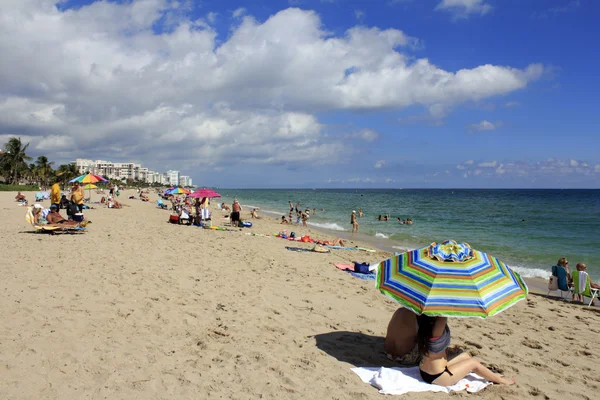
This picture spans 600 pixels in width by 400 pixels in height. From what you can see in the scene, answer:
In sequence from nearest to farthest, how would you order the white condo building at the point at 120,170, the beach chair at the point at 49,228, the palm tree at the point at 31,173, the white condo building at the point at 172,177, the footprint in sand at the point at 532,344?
the footprint in sand at the point at 532,344 → the beach chair at the point at 49,228 → the palm tree at the point at 31,173 → the white condo building at the point at 120,170 → the white condo building at the point at 172,177

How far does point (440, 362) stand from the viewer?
3.63 m

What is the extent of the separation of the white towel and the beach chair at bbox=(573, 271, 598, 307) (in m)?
6.25

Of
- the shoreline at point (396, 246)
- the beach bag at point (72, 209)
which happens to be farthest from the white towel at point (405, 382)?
the beach bag at point (72, 209)

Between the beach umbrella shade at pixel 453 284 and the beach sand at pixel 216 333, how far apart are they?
3.23ft

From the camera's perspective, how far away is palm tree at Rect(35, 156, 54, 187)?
65062 millimetres

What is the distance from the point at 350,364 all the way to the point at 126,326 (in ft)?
9.05

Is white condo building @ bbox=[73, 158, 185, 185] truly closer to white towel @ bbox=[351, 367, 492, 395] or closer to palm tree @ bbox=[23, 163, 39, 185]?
palm tree @ bbox=[23, 163, 39, 185]

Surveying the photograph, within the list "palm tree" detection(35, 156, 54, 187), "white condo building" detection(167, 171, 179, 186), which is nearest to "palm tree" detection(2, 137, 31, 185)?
"palm tree" detection(35, 156, 54, 187)

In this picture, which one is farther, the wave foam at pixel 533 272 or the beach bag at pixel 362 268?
the wave foam at pixel 533 272

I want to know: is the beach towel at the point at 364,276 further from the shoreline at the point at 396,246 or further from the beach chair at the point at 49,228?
the beach chair at the point at 49,228

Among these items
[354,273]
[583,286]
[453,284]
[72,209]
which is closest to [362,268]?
[354,273]

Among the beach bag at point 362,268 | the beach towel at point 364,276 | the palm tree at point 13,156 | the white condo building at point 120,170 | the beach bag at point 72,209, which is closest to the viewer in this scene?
the beach towel at point 364,276

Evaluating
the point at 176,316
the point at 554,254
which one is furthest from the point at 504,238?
the point at 176,316

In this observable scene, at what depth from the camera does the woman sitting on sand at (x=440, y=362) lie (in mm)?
3545
